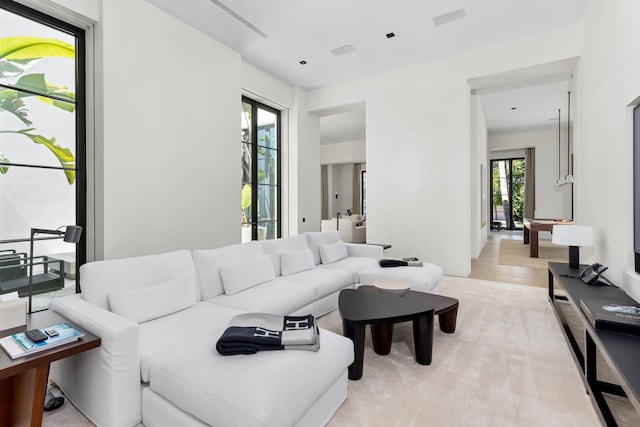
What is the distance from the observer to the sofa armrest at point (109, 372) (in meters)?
1.62

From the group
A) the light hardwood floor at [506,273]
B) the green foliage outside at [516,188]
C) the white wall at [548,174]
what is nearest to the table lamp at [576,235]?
the light hardwood floor at [506,273]

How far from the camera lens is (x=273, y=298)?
270cm

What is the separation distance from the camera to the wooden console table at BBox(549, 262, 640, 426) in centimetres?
142

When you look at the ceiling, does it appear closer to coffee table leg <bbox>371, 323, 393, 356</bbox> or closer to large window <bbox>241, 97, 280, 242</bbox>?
large window <bbox>241, 97, 280, 242</bbox>

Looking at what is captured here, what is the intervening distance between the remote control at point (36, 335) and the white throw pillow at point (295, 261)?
87.5 inches

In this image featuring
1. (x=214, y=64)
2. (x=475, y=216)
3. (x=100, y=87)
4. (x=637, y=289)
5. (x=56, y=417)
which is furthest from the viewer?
(x=475, y=216)

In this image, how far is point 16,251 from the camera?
2906 millimetres

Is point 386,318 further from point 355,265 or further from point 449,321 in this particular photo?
point 355,265

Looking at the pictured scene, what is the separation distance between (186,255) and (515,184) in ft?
40.3

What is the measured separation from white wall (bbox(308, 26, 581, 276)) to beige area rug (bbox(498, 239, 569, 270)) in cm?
199

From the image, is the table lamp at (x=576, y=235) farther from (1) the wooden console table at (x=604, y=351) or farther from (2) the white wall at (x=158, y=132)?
(2) the white wall at (x=158, y=132)

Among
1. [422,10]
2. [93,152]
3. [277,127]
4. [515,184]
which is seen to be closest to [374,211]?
[277,127]

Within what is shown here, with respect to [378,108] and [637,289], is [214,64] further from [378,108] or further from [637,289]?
[637,289]

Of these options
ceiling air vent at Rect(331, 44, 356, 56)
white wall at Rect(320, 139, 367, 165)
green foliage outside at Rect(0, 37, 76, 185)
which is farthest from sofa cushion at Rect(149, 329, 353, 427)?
white wall at Rect(320, 139, 367, 165)
